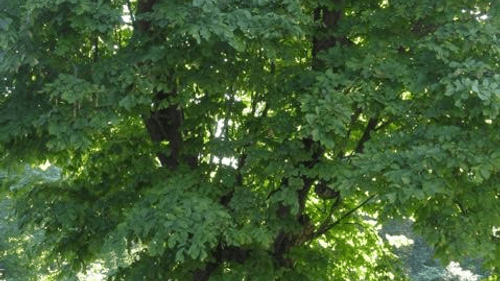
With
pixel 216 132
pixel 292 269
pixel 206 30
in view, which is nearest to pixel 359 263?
pixel 292 269

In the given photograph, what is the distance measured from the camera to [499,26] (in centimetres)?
419

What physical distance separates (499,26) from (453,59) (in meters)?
0.41

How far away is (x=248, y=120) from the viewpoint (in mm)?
5203

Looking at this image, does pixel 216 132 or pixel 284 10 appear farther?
pixel 216 132

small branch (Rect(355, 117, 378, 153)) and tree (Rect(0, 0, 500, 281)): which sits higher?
small branch (Rect(355, 117, 378, 153))

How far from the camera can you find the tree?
395 cm

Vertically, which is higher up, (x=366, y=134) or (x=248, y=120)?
(x=366, y=134)

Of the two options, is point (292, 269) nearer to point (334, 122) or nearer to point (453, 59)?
point (334, 122)

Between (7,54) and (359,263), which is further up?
(359,263)

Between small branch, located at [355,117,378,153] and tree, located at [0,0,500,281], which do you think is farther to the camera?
small branch, located at [355,117,378,153]

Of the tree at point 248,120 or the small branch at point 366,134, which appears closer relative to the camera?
the tree at point 248,120

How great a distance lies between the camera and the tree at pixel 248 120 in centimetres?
395

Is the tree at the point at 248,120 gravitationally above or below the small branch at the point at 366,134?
below

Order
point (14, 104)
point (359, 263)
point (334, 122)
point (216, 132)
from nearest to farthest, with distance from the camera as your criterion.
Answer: point (334, 122), point (14, 104), point (216, 132), point (359, 263)
